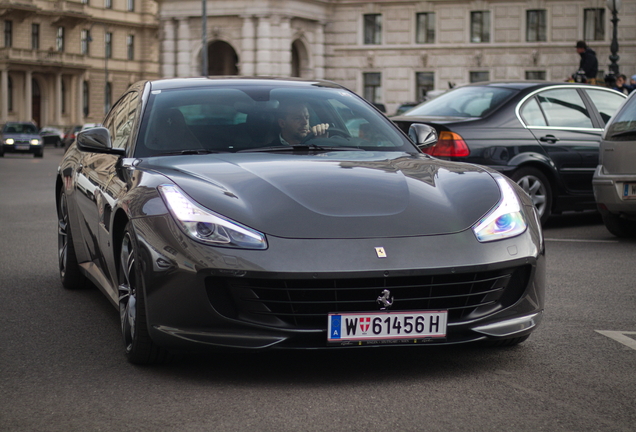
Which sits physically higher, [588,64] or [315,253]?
[588,64]

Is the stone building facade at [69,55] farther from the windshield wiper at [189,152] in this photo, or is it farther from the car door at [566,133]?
the windshield wiper at [189,152]

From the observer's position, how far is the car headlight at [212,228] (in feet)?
13.7

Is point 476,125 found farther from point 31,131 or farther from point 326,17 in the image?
point 326,17

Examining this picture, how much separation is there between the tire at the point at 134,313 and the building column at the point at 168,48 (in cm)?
Answer: 5387

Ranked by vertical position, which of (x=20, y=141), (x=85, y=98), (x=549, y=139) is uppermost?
(x=85, y=98)

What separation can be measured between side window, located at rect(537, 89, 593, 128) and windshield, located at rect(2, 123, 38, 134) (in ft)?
123

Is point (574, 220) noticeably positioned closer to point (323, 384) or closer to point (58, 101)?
point (323, 384)

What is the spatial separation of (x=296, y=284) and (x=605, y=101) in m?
8.69

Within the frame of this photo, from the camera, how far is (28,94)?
8112 cm

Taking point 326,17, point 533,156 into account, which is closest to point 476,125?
point 533,156

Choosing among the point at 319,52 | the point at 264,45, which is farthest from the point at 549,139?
the point at 319,52

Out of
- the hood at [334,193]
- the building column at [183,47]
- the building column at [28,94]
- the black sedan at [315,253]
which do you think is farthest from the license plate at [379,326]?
the building column at [28,94]

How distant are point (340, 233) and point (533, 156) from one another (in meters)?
7.15

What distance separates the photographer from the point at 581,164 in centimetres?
1135
